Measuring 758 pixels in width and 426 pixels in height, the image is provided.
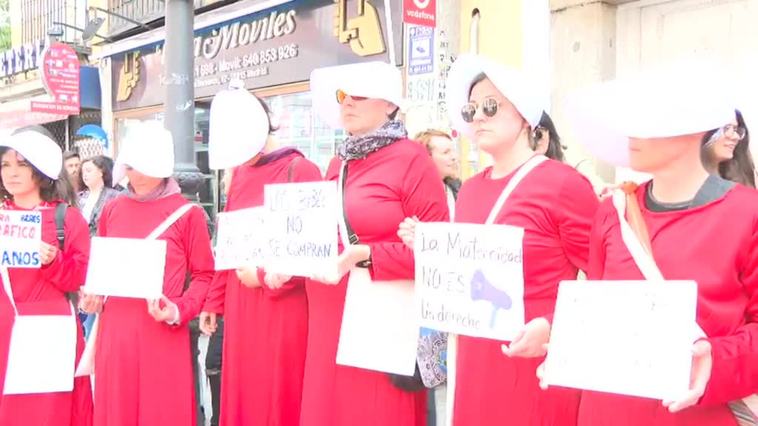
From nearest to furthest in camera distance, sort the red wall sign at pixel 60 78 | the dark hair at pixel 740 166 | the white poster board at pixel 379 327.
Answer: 1. the dark hair at pixel 740 166
2. the white poster board at pixel 379 327
3. the red wall sign at pixel 60 78

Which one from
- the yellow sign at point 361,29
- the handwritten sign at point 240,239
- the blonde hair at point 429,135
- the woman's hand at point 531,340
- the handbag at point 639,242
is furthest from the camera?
the yellow sign at point 361,29

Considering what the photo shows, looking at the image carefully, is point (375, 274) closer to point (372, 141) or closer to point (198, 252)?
point (372, 141)

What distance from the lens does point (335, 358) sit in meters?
3.12

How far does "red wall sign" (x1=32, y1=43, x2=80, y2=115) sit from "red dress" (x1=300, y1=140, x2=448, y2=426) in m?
14.1

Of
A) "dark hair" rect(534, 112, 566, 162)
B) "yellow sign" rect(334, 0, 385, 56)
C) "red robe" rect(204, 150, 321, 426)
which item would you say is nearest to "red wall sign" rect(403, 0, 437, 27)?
"yellow sign" rect(334, 0, 385, 56)

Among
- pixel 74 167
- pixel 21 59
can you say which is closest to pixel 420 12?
pixel 74 167

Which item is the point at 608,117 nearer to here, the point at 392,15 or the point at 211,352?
the point at 211,352

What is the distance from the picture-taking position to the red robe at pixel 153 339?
3.74 metres

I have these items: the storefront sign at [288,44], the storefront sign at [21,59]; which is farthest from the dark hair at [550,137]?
the storefront sign at [21,59]

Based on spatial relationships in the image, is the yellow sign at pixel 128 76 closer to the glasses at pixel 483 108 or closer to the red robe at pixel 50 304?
the red robe at pixel 50 304

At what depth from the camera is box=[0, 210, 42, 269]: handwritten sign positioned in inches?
149

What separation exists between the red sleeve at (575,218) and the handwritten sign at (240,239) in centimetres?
135

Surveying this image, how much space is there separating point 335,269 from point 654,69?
4.66ft

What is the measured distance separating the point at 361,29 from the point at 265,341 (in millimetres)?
6877
